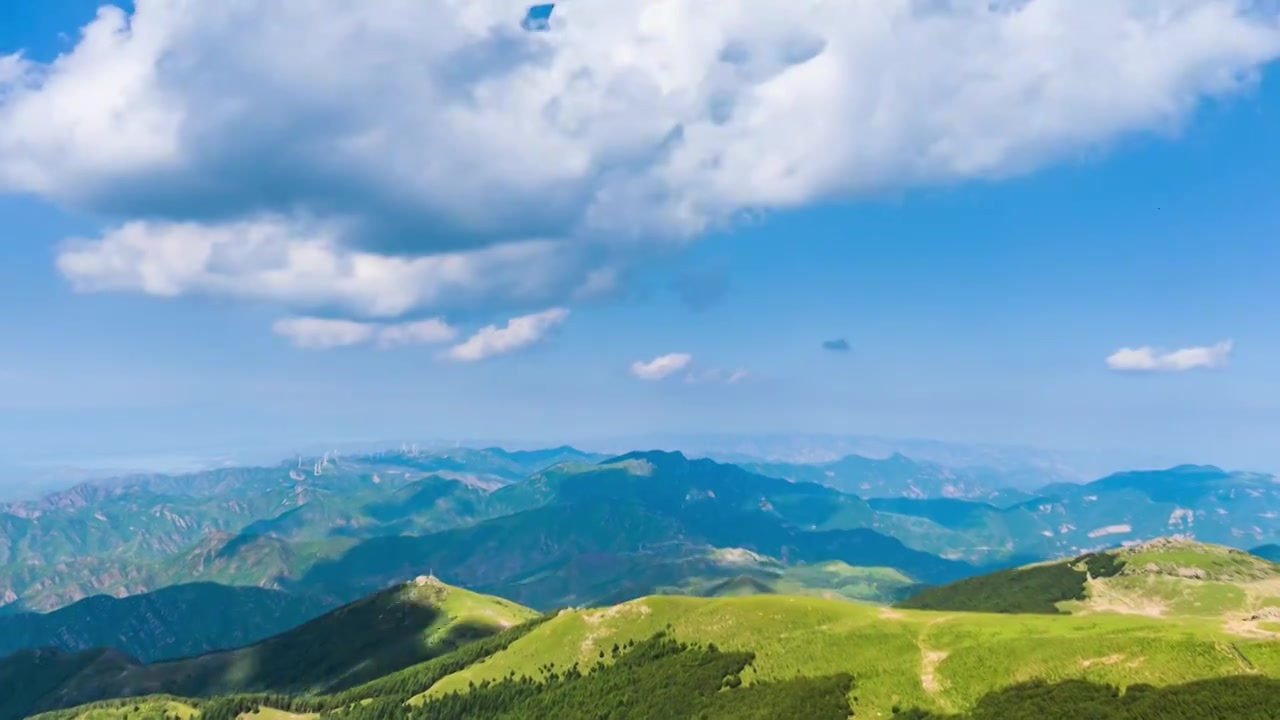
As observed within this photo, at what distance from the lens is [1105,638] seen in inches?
7298

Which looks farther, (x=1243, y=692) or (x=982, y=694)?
(x=982, y=694)

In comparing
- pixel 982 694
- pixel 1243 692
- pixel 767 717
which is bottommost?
pixel 767 717

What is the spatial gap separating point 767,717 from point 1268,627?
121 metres

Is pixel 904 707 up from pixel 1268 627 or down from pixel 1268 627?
down

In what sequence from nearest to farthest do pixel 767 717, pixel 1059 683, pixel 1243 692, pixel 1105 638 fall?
pixel 1243 692 → pixel 1059 683 → pixel 1105 638 → pixel 767 717

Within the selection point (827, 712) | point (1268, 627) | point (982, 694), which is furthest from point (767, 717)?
point (1268, 627)

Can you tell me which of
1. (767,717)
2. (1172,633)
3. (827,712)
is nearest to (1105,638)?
(1172,633)

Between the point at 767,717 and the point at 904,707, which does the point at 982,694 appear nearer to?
the point at 904,707

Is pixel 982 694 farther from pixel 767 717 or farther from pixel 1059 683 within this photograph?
pixel 767 717

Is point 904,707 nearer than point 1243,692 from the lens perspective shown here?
No

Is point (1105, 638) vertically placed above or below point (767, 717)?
above

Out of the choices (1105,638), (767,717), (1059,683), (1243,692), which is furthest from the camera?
(767,717)

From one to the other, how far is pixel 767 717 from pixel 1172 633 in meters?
99.9

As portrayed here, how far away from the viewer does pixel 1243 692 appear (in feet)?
493
